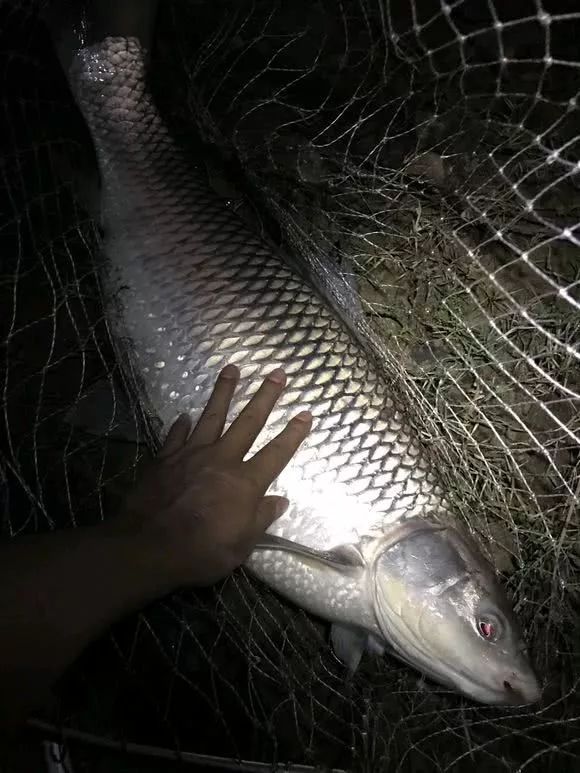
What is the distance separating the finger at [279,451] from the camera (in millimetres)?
1633

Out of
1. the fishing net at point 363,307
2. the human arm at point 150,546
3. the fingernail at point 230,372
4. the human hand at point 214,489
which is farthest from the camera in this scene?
the fishing net at point 363,307

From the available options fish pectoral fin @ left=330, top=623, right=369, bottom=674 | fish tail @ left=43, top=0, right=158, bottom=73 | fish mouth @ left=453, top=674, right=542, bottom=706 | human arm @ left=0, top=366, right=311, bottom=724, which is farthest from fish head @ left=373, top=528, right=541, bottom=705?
fish tail @ left=43, top=0, right=158, bottom=73

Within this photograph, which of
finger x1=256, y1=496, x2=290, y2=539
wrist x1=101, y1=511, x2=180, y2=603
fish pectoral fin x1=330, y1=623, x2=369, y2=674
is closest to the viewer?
wrist x1=101, y1=511, x2=180, y2=603

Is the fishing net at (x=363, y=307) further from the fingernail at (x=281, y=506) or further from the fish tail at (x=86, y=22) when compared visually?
the fingernail at (x=281, y=506)

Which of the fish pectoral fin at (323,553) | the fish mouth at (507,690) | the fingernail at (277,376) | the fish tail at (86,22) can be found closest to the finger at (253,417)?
the fingernail at (277,376)

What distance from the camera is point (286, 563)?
1.81m

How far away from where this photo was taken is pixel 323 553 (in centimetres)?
176

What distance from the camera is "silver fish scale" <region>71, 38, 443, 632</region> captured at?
5.85 ft

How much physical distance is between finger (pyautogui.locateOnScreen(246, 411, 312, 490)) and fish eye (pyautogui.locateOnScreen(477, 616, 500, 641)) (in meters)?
0.70

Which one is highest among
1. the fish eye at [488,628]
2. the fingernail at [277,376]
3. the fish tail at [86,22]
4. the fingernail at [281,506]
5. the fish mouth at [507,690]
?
the fish tail at [86,22]

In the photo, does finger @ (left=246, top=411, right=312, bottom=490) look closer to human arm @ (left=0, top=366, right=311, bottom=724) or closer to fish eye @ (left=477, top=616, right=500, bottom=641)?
human arm @ (left=0, top=366, right=311, bottom=724)

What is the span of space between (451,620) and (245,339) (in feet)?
3.28

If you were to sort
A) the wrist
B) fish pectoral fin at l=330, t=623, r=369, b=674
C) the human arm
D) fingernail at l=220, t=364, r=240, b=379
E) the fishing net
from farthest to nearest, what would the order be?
the fishing net
fish pectoral fin at l=330, t=623, r=369, b=674
fingernail at l=220, t=364, r=240, b=379
the wrist
the human arm

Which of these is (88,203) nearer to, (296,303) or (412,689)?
(296,303)
